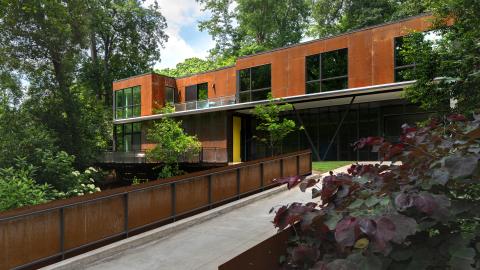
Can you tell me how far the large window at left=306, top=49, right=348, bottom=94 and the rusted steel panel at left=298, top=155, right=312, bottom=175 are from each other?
8493mm

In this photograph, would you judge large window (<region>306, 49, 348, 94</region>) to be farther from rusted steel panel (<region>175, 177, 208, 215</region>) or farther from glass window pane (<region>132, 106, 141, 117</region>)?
glass window pane (<region>132, 106, 141, 117</region>)

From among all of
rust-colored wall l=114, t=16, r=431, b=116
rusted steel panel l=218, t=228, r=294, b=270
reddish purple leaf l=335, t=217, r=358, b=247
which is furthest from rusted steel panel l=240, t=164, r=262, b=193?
reddish purple leaf l=335, t=217, r=358, b=247

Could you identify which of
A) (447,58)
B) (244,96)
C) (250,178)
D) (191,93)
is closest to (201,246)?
(250,178)

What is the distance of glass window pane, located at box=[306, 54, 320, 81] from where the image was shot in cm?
2519

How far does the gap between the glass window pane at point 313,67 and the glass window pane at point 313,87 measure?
0.98 feet

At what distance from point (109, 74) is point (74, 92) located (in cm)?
2282

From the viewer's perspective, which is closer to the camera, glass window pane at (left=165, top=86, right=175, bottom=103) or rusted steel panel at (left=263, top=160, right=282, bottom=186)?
rusted steel panel at (left=263, top=160, right=282, bottom=186)

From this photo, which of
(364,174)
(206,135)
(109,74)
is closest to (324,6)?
(206,135)

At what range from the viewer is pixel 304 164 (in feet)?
54.5

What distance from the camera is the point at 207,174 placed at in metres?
11.2

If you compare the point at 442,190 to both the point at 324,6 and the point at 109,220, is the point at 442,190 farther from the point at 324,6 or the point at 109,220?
the point at 324,6

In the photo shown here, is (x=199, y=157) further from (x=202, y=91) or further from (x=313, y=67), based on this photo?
(x=313, y=67)

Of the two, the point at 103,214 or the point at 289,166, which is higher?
the point at 289,166

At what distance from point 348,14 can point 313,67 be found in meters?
19.6
